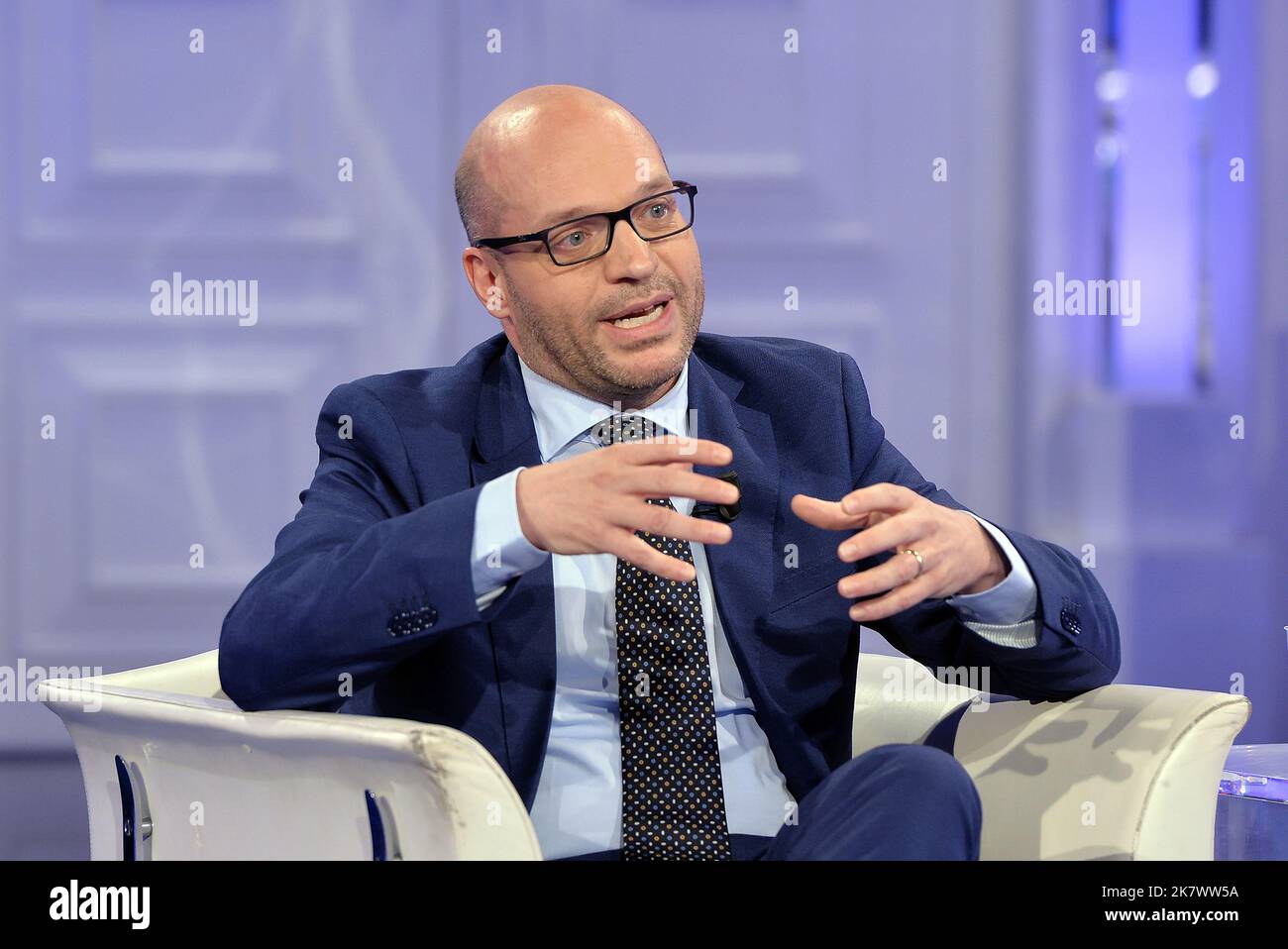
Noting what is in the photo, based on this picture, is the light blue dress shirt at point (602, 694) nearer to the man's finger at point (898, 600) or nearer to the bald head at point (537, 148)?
the man's finger at point (898, 600)

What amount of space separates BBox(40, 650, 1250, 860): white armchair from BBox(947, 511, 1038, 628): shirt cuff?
141 millimetres

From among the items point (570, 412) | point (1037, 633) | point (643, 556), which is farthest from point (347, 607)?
point (1037, 633)

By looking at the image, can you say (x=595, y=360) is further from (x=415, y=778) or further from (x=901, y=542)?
(x=415, y=778)

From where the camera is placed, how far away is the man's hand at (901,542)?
1391mm

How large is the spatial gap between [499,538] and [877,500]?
397 mm

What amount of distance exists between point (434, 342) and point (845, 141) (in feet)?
3.20

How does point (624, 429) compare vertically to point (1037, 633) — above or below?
above

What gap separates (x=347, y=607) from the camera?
1.42m

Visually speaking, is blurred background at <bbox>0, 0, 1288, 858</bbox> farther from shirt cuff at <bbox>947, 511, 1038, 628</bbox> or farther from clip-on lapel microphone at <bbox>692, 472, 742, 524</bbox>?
shirt cuff at <bbox>947, 511, 1038, 628</bbox>

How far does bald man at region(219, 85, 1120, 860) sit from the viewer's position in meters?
1.41

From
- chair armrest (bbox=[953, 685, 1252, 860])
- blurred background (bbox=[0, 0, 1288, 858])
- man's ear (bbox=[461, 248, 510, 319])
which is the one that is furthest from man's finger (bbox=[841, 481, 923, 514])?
blurred background (bbox=[0, 0, 1288, 858])

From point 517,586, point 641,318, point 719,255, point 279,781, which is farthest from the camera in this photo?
point 719,255

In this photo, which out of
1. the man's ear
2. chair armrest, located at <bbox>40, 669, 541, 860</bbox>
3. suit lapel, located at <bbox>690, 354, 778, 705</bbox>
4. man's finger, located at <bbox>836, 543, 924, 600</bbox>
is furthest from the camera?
the man's ear
